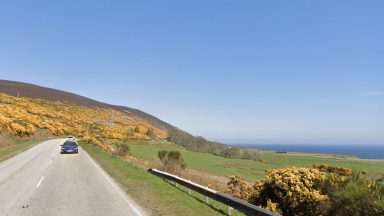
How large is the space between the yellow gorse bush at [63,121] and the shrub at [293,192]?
39.5 metres

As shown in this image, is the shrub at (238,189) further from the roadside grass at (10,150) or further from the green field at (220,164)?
the roadside grass at (10,150)

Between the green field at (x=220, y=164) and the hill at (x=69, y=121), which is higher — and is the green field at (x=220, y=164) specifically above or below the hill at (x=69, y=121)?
below

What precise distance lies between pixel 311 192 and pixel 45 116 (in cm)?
7861

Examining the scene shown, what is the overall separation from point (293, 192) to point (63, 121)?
79510 mm

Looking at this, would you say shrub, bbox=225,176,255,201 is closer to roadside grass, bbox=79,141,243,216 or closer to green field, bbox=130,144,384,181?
roadside grass, bbox=79,141,243,216

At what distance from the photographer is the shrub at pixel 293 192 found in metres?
12.9

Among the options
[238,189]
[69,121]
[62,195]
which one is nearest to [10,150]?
[62,195]

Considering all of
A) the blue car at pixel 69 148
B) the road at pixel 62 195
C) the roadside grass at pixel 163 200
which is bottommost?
the road at pixel 62 195

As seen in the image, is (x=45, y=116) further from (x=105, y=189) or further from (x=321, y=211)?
(x=321, y=211)

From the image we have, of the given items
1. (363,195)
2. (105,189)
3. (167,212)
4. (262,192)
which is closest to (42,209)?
(167,212)

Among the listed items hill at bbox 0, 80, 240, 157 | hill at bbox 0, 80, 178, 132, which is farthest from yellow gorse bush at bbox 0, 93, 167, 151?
hill at bbox 0, 80, 178, 132

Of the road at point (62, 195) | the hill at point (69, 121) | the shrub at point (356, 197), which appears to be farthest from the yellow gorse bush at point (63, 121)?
the shrub at point (356, 197)

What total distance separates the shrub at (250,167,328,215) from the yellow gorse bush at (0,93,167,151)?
39.5 metres

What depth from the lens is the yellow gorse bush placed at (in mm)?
59900
